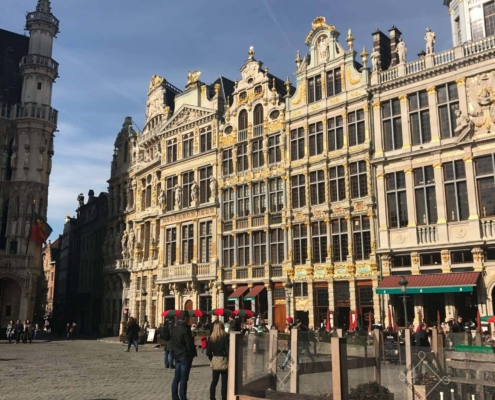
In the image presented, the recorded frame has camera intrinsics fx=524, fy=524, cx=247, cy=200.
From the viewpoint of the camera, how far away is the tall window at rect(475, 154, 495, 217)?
25188 mm

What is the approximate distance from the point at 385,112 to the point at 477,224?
8.40m

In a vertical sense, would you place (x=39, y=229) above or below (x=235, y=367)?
above

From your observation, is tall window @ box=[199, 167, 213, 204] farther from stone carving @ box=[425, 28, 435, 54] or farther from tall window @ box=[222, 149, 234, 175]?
stone carving @ box=[425, 28, 435, 54]

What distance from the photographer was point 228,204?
3703 centimetres

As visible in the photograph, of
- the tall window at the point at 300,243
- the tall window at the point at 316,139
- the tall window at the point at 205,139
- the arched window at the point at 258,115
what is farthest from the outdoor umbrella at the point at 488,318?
the tall window at the point at 205,139

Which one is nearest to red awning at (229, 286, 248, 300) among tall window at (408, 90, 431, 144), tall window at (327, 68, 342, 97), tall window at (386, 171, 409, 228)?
tall window at (386, 171, 409, 228)

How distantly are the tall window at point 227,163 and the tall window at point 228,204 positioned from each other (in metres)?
1.38

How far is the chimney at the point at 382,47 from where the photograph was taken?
1236 inches

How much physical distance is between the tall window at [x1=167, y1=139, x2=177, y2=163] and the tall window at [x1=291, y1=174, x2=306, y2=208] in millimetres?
12892

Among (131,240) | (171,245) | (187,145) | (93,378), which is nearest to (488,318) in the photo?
(93,378)

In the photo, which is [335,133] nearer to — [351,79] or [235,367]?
[351,79]

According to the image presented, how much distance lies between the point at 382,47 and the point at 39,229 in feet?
104

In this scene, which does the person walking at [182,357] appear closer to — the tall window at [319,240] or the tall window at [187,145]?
the tall window at [319,240]

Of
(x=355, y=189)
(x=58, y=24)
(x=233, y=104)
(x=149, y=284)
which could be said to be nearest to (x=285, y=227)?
(x=355, y=189)
